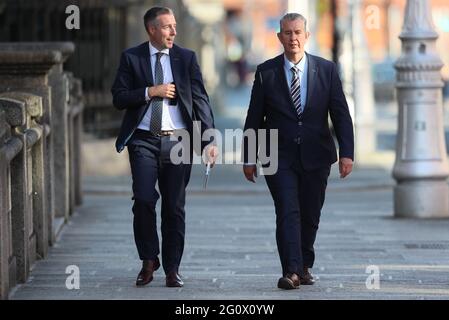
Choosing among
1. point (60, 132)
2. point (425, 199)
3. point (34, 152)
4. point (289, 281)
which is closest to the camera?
point (289, 281)

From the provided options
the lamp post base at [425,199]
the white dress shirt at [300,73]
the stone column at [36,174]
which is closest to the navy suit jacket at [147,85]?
the white dress shirt at [300,73]

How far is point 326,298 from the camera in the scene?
9.87 m

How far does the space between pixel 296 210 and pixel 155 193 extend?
978 mm

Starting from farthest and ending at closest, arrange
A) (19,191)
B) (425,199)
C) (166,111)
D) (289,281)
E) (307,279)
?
(425,199)
(19,191)
(307,279)
(166,111)
(289,281)

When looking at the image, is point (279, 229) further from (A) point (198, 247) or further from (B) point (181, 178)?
(A) point (198, 247)

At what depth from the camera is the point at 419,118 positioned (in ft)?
50.3

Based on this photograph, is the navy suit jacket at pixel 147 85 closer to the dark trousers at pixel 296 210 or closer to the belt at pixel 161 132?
the belt at pixel 161 132

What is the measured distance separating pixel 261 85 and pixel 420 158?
5306 millimetres

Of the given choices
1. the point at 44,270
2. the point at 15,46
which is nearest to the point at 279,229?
the point at 44,270

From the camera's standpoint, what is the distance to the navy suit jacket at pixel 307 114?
1026cm

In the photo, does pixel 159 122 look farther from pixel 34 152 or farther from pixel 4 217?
pixel 34 152

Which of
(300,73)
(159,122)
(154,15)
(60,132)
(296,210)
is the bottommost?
(296,210)

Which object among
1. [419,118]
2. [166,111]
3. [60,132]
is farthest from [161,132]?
[419,118]

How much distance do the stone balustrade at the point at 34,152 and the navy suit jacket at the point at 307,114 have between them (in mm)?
1630
